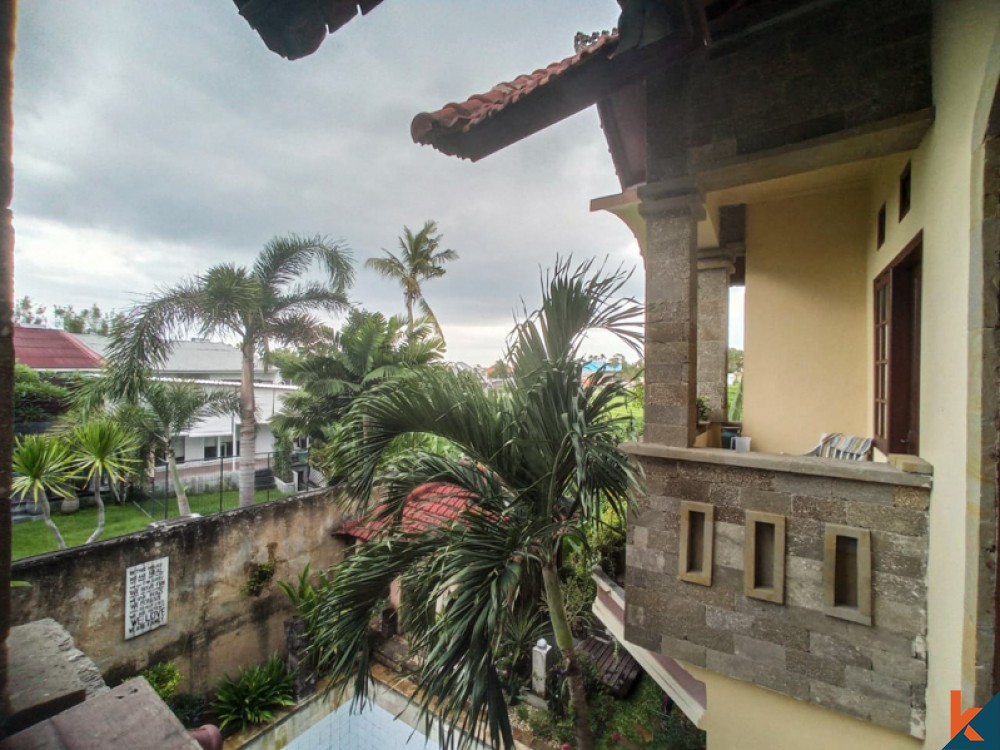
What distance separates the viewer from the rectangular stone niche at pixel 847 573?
7.88 feet

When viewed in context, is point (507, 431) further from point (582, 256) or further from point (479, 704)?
point (479, 704)

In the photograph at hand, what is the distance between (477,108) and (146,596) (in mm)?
7496

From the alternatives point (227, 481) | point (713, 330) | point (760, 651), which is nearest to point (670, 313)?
point (760, 651)

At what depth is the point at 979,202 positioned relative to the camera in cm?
166

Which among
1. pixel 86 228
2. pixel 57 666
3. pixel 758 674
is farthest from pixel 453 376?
pixel 86 228

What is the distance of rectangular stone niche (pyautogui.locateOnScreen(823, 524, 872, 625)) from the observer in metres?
2.40

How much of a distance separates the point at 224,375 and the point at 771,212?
21.7 m

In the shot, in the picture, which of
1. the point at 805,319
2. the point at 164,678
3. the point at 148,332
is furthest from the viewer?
the point at 148,332

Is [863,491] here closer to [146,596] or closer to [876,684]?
[876,684]

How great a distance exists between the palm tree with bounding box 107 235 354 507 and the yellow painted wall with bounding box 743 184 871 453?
31.1 ft

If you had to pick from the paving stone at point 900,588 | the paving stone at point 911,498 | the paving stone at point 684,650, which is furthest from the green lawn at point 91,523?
the paving stone at point 911,498

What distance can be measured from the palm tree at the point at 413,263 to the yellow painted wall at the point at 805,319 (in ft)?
50.8

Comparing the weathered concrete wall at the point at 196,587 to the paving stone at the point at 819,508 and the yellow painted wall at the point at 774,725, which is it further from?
the paving stone at the point at 819,508

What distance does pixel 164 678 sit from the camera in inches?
233
